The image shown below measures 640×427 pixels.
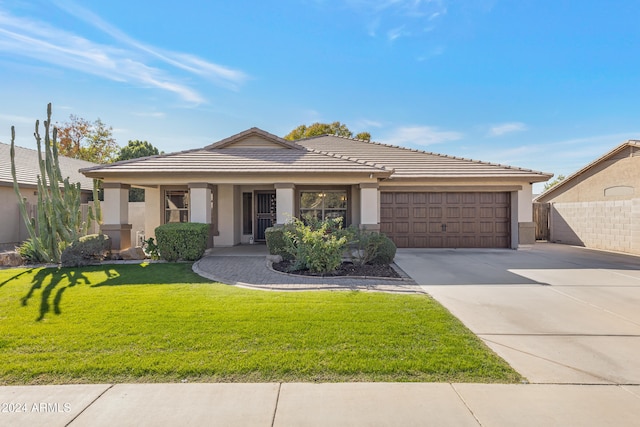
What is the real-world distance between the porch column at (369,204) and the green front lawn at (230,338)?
18.6 ft

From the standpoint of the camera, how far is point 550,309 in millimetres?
5523

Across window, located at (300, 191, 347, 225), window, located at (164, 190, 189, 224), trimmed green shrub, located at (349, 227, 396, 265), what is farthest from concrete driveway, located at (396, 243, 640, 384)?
window, located at (164, 190, 189, 224)

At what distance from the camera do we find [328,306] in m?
5.55

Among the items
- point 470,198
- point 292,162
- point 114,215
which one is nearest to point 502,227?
point 470,198

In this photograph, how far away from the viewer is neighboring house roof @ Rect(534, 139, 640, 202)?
12.8 meters

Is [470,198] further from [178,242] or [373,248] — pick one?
[178,242]

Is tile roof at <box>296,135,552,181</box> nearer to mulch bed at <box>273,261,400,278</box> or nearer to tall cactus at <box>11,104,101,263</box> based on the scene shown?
mulch bed at <box>273,261,400,278</box>

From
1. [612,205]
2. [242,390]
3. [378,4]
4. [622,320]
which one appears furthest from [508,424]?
[612,205]

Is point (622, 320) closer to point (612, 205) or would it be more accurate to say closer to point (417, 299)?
point (417, 299)

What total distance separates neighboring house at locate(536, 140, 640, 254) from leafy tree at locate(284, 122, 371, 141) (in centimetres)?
1955

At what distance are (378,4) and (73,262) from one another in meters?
12.8

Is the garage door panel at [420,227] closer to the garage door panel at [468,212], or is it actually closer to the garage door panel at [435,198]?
the garage door panel at [435,198]

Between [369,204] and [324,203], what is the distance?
2636mm

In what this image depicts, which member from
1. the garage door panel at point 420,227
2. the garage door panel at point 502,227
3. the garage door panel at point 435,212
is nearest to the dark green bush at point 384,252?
the garage door panel at point 420,227
